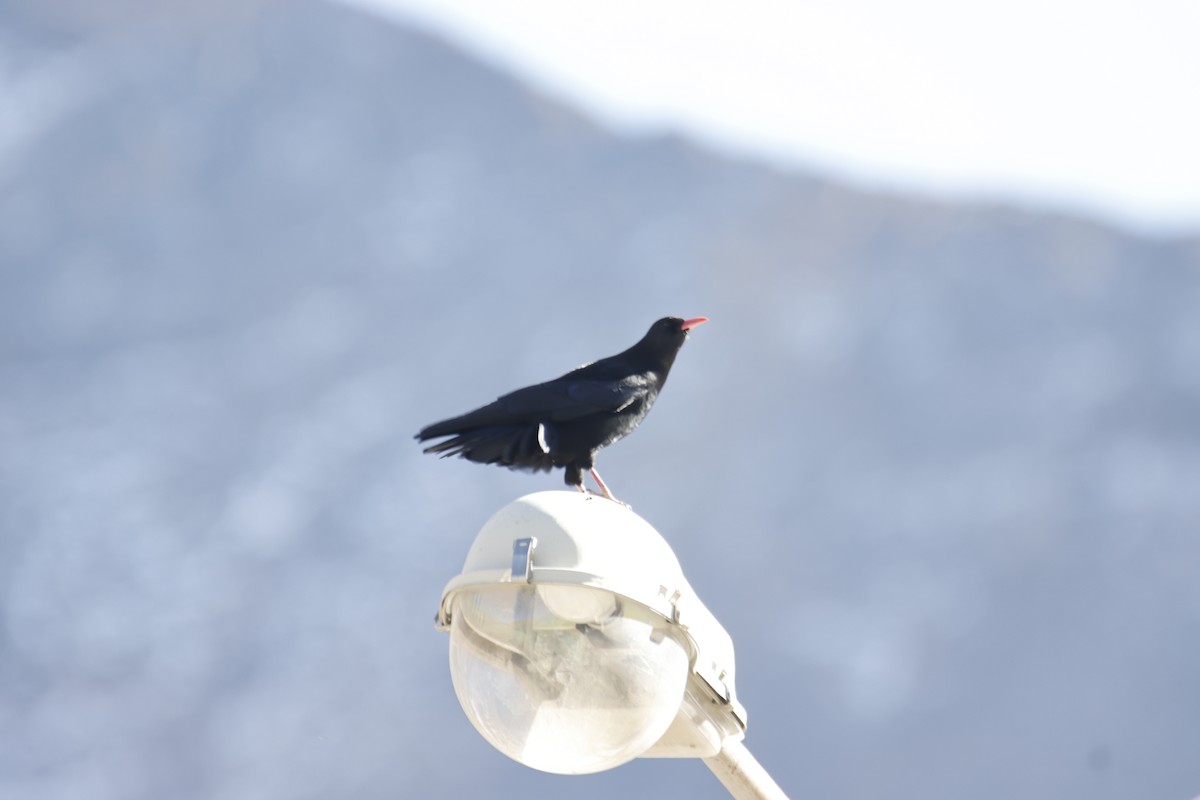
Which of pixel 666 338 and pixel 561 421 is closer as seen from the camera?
pixel 561 421

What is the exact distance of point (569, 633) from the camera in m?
2.94

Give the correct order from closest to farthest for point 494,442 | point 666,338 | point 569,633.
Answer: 1. point 569,633
2. point 494,442
3. point 666,338

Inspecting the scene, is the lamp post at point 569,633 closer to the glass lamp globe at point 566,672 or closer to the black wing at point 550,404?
the glass lamp globe at point 566,672

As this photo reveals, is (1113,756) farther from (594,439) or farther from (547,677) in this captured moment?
(547,677)

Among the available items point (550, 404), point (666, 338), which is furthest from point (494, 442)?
point (666, 338)

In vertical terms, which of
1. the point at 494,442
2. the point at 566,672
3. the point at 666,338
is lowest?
the point at 566,672

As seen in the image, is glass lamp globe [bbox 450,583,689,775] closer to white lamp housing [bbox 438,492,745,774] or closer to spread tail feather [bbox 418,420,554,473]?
white lamp housing [bbox 438,492,745,774]

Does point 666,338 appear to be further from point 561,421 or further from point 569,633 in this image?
point 569,633

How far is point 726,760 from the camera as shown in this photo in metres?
3.14

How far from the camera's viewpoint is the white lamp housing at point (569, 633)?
115 inches

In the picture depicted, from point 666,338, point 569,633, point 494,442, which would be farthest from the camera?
point 666,338

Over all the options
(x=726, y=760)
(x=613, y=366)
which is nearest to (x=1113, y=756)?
(x=613, y=366)

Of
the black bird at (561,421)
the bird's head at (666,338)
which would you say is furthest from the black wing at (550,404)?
the bird's head at (666,338)

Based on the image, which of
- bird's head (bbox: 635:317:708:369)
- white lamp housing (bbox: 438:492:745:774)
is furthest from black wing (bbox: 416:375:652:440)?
white lamp housing (bbox: 438:492:745:774)
